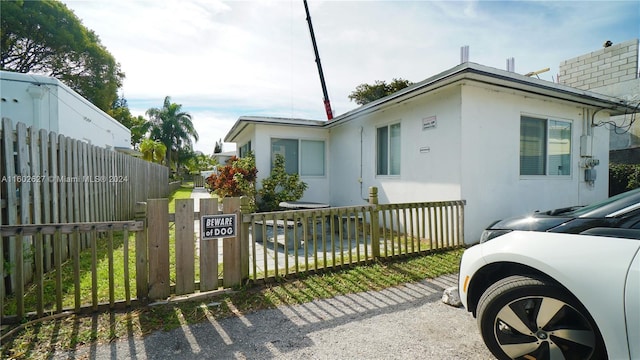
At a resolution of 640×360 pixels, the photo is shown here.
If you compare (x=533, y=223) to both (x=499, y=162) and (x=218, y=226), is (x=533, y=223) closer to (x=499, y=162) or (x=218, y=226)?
(x=218, y=226)

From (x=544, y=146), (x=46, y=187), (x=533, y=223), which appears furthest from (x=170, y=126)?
(x=533, y=223)

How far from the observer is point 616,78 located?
364 inches

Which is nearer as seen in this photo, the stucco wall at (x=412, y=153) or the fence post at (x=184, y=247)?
the fence post at (x=184, y=247)

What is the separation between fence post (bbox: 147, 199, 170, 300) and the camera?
318 cm

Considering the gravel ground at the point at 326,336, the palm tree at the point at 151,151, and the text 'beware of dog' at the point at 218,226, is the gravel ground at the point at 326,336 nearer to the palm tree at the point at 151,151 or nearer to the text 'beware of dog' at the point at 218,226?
the text 'beware of dog' at the point at 218,226

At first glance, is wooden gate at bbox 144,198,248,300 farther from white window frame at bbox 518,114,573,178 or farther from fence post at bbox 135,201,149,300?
white window frame at bbox 518,114,573,178

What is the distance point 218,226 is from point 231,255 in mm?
404

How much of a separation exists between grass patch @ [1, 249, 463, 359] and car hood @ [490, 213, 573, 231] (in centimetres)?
181

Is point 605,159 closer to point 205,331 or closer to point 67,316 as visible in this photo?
point 205,331

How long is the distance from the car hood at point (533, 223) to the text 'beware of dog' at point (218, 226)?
2803mm

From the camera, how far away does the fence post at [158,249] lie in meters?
3.18

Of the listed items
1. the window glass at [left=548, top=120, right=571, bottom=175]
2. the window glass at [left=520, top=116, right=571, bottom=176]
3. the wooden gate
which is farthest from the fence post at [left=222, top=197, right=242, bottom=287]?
the window glass at [left=548, top=120, right=571, bottom=175]

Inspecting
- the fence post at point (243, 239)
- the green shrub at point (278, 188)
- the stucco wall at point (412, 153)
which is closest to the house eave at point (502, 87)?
the stucco wall at point (412, 153)

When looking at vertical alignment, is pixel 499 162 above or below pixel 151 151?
below
